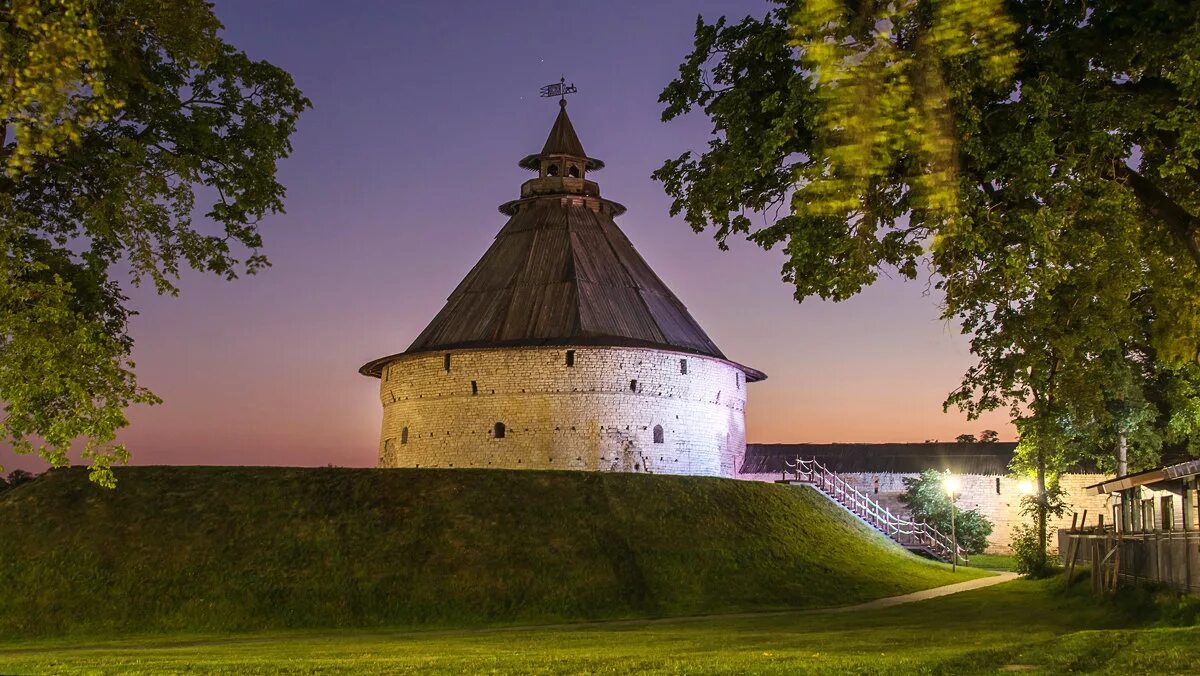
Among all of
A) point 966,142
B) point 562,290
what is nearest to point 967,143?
point 966,142

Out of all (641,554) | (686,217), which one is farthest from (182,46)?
(641,554)

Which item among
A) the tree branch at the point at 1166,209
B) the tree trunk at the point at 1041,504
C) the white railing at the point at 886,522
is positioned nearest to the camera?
the tree branch at the point at 1166,209

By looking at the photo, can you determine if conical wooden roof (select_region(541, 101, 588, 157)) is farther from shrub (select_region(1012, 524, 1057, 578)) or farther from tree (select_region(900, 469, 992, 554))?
shrub (select_region(1012, 524, 1057, 578))

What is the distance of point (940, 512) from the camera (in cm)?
4512

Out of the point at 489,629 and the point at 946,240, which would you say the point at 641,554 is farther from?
the point at 946,240

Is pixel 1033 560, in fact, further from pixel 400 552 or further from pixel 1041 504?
pixel 400 552

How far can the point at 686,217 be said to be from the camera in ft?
60.3

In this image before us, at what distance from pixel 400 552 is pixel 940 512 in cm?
2523

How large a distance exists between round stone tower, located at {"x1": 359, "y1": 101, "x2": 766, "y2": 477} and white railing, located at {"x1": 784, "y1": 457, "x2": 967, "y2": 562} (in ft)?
16.4

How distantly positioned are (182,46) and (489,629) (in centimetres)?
1286

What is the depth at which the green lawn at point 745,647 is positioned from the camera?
13.0 meters

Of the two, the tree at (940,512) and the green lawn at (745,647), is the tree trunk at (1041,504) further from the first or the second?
the tree at (940,512)

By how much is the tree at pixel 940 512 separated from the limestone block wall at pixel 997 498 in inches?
29.8

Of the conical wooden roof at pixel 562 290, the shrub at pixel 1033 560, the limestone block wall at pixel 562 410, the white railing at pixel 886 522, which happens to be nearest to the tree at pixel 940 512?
the white railing at pixel 886 522
